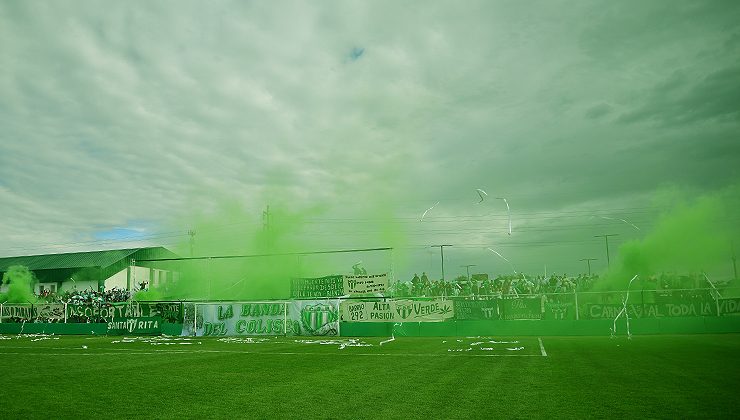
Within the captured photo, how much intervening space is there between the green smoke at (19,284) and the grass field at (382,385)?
186 feet

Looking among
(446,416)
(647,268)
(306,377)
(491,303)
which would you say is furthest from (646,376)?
(647,268)

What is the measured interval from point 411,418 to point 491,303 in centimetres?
2736

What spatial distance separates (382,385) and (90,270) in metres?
67.0

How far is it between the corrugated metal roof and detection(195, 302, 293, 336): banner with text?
37968 mm

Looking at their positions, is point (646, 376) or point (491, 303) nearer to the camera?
point (646, 376)

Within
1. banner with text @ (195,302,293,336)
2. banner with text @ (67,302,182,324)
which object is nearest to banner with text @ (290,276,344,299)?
banner with text @ (195,302,293,336)

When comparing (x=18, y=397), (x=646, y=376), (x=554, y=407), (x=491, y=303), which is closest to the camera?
(x=554, y=407)

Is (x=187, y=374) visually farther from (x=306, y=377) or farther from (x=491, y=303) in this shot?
(x=491, y=303)

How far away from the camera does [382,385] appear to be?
12023 millimetres

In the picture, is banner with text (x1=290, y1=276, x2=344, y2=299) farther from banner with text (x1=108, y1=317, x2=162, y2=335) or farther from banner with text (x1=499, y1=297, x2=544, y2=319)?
banner with text (x1=499, y1=297, x2=544, y2=319)

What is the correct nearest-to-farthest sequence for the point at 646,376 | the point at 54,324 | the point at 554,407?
1. the point at 554,407
2. the point at 646,376
3. the point at 54,324

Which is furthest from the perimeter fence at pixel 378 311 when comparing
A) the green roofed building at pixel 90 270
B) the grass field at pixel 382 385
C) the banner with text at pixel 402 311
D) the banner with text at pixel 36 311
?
the green roofed building at pixel 90 270

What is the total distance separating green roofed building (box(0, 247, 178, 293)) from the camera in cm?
6900

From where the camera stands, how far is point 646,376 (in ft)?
42.3
